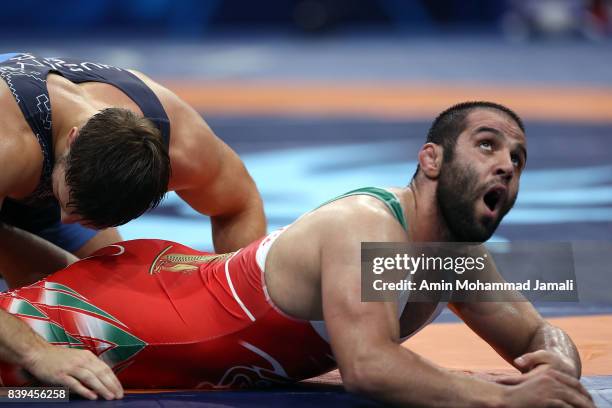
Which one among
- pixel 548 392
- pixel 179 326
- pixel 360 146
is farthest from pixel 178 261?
pixel 360 146

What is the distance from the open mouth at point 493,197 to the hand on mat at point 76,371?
126 centimetres

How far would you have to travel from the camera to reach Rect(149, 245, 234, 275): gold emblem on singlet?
151 inches

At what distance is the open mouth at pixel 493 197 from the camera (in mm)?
3432

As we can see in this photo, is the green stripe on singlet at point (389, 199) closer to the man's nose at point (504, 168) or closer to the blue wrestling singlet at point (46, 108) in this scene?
the man's nose at point (504, 168)

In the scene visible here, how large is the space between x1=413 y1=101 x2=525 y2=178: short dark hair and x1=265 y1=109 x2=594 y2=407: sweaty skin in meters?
0.03

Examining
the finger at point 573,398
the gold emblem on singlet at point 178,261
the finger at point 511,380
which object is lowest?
the finger at point 573,398

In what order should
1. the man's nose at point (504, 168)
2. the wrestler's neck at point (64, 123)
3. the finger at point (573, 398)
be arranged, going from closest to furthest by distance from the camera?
the finger at point (573, 398), the man's nose at point (504, 168), the wrestler's neck at point (64, 123)

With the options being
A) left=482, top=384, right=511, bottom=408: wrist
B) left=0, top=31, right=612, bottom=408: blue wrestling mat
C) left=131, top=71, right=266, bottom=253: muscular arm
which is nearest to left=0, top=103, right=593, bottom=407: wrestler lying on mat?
left=482, top=384, right=511, bottom=408: wrist

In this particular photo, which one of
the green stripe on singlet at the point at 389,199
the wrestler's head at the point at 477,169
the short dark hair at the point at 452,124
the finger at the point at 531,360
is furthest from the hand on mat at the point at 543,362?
the short dark hair at the point at 452,124

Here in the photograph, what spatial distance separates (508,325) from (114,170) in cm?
140

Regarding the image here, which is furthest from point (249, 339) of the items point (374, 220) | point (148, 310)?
point (374, 220)

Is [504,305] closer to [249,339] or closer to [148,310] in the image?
[249,339]

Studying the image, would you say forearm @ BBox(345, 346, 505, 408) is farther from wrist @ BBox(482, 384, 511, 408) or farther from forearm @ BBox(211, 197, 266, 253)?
forearm @ BBox(211, 197, 266, 253)

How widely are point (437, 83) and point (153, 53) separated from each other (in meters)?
5.23
